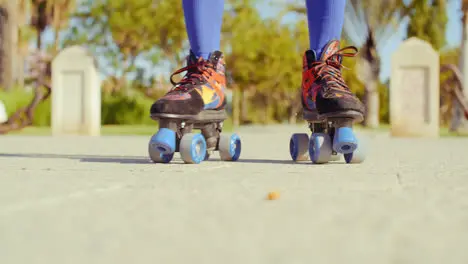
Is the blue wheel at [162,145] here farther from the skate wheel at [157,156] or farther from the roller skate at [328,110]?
the roller skate at [328,110]

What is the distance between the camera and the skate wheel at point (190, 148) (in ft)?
11.1

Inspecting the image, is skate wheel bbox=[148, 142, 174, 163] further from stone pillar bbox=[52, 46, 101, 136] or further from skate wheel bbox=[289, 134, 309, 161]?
stone pillar bbox=[52, 46, 101, 136]

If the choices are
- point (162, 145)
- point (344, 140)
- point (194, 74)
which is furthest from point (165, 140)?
point (344, 140)

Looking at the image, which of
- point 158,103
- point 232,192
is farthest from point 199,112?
point 232,192

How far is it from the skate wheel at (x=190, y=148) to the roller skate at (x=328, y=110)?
60 centimetres

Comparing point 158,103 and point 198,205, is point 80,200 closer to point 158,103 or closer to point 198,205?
point 198,205

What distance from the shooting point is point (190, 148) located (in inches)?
132

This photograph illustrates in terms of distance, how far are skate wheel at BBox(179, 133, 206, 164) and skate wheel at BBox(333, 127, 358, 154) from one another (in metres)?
0.71

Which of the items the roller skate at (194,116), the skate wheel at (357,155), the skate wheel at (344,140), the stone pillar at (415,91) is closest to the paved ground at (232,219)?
the skate wheel at (344,140)

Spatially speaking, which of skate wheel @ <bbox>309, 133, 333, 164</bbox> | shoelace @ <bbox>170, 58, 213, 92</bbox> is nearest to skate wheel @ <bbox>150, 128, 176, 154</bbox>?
shoelace @ <bbox>170, 58, 213, 92</bbox>

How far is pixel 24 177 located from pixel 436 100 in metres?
10.1

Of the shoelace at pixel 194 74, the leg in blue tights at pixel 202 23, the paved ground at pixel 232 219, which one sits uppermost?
the leg in blue tights at pixel 202 23

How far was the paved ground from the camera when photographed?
1.17m

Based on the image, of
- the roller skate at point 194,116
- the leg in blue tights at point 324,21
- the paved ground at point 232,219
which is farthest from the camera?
the leg in blue tights at point 324,21
